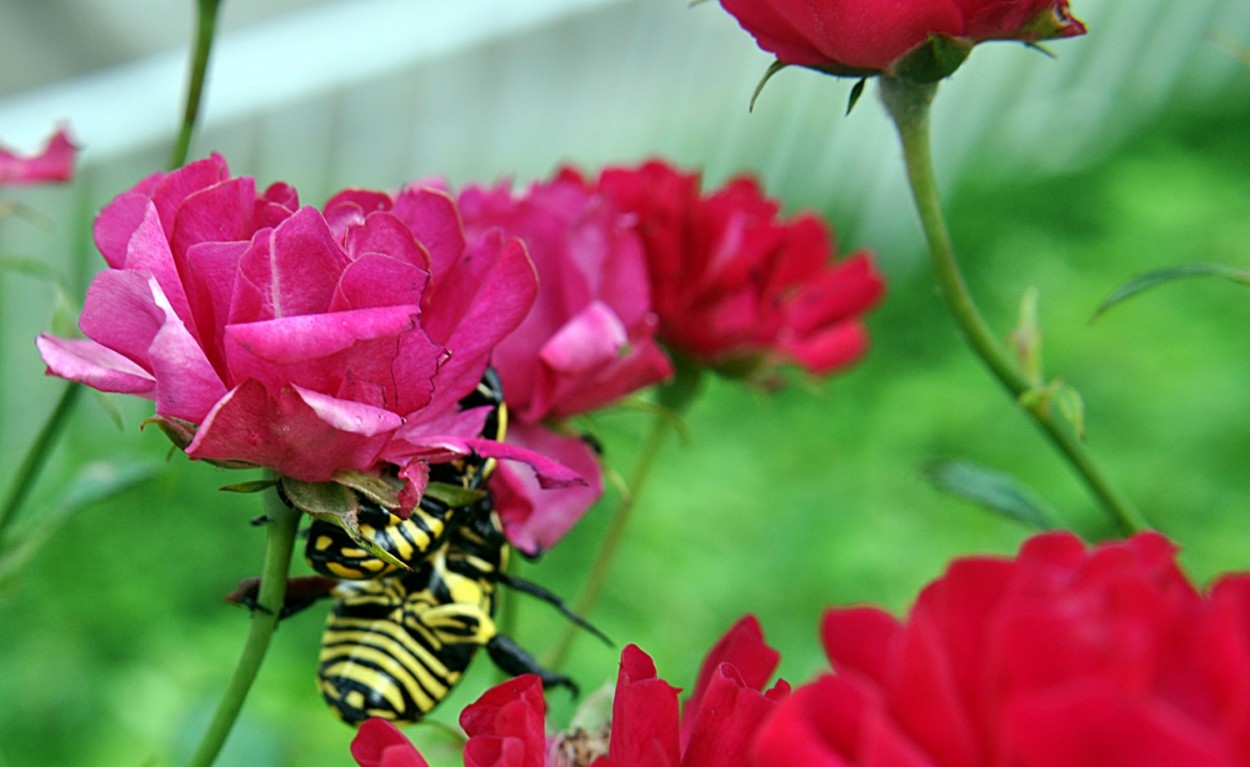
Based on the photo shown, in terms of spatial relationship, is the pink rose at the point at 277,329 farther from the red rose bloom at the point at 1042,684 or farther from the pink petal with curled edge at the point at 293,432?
the red rose bloom at the point at 1042,684

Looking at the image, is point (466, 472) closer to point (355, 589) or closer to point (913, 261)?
point (355, 589)

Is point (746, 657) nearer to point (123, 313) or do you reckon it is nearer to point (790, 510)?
point (123, 313)

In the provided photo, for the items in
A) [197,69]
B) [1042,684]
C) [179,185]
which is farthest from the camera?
[197,69]

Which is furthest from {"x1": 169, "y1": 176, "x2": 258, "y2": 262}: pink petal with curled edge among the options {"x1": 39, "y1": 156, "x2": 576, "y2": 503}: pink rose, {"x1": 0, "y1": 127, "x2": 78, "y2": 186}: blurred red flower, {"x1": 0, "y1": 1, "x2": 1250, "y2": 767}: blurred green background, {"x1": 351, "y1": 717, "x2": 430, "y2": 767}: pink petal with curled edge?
{"x1": 0, "y1": 1, "x2": 1250, "y2": 767}: blurred green background

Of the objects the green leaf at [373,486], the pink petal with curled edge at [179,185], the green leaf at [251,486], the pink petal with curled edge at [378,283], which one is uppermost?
the pink petal with curled edge at [179,185]

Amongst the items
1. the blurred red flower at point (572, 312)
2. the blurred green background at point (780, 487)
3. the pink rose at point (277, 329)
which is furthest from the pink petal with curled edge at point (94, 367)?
the blurred green background at point (780, 487)

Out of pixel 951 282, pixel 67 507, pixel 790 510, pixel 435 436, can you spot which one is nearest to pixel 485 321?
pixel 435 436
